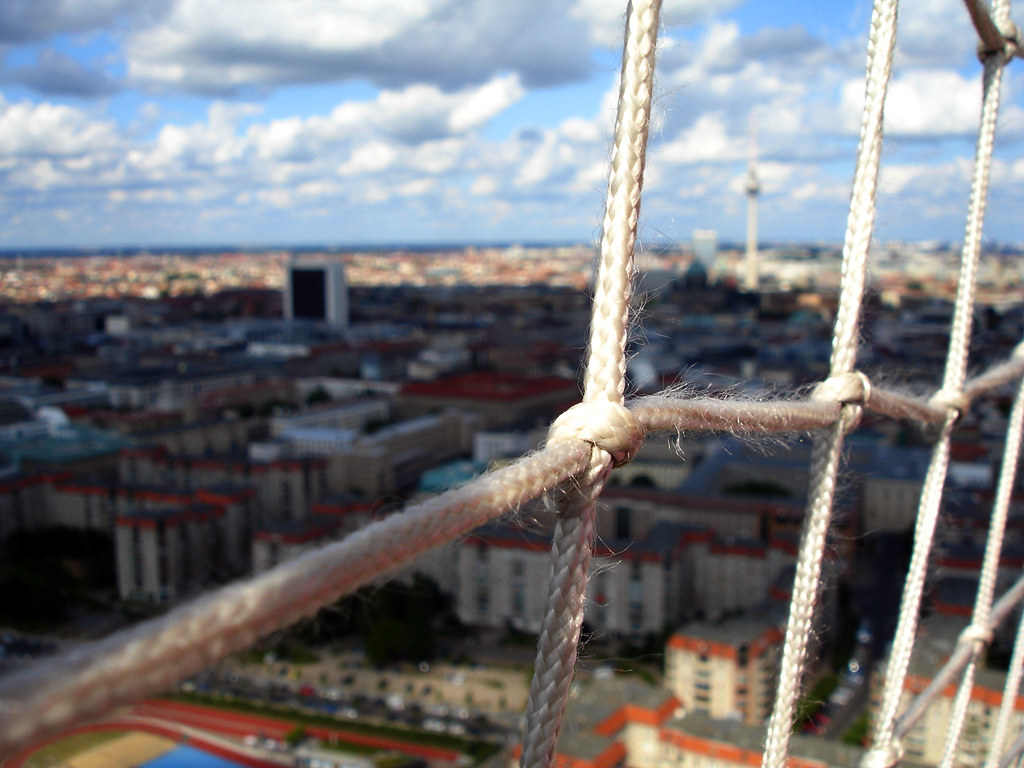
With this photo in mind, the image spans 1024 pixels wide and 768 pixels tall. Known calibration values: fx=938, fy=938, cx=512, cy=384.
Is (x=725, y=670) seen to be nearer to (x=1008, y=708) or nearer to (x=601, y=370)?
(x=1008, y=708)

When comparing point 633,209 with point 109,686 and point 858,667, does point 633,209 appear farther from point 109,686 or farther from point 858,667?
point 858,667

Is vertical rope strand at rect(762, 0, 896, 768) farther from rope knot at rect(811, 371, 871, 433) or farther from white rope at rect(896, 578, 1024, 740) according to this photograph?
white rope at rect(896, 578, 1024, 740)

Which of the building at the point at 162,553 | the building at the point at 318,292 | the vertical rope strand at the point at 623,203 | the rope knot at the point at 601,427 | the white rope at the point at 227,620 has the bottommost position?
the building at the point at 162,553

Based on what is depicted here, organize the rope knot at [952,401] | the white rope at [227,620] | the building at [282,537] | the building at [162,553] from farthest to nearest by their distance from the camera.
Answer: the building at [162,553] < the building at [282,537] < the rope knot at [952,401] < the white rope at [227,620]

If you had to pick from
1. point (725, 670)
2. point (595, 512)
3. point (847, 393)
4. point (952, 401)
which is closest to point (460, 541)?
point (595, 512)

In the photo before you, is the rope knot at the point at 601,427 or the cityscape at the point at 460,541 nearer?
the rope knot at the point at 601,427

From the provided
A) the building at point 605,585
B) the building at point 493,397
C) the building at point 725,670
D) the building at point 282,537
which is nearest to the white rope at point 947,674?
the building at point 725,670

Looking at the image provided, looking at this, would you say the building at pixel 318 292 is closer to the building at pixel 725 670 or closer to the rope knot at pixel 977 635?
the building at pixel 725 670
